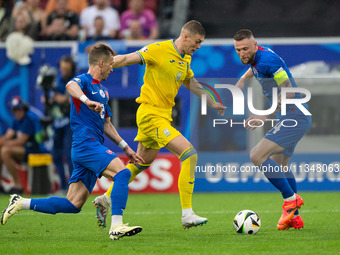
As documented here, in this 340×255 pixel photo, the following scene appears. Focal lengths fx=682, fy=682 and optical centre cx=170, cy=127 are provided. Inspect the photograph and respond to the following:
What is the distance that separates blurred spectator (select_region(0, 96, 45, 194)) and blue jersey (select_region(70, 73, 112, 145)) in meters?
6.61

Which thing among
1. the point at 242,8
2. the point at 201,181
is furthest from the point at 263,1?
the point at 201,181

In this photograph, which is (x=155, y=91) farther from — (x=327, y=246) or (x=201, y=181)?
(x=201, y=181)

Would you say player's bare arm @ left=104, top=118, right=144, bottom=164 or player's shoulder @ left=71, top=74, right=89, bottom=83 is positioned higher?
player's shoulder @ left=71, top=74, right=89, bottom=83

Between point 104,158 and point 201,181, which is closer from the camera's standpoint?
point 104,158

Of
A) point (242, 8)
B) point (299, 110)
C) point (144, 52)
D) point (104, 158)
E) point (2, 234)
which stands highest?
point (242, 8)

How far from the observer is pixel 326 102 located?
1315 cm

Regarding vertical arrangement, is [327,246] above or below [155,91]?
below

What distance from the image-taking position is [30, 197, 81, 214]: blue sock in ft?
22.8

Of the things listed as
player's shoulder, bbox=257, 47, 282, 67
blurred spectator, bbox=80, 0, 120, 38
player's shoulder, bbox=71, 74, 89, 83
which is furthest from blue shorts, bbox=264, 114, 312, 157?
blurred spectator, bbox=80, 0, 120, 38

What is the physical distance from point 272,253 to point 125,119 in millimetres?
8189

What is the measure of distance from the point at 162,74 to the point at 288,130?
159 cm

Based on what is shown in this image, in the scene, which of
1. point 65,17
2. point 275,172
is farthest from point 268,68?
point 65,17

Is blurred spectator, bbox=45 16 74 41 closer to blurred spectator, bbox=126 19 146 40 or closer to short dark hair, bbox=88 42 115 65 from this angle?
blurred spectator, bbox=126 19 146 40

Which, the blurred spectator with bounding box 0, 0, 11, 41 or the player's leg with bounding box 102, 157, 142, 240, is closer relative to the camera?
the player's leg with bounding box 102, 157, 142, 240
